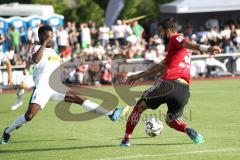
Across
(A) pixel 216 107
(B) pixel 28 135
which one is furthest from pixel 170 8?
(B) pixel 28 135

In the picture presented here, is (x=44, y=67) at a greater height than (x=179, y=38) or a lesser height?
lesser

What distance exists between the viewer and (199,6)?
33.7m

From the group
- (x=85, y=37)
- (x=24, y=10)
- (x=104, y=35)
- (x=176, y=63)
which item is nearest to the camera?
(x=176, y=63)

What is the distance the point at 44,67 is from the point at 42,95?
1.81 ft

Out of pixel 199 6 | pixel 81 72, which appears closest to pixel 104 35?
pixel 81 72

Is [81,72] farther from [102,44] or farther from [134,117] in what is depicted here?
[134,117]

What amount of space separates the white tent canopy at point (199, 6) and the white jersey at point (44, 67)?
20.6 meters

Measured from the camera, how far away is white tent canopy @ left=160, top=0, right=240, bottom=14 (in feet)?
110

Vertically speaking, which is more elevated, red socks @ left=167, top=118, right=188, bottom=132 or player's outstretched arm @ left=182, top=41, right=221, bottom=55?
player's outstretched arm @ left=182, top=41, right=221, bottom=55

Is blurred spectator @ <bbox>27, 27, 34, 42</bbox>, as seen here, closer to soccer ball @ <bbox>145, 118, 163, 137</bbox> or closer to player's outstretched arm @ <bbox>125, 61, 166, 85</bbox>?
soccer ball @ <bbox>145, 118, 163, 137</bbox>

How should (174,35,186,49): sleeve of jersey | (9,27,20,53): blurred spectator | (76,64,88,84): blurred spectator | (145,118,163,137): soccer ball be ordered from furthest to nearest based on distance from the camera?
1. (9,27,20,53): blurred spectator
2. (76,64,88,84): blurred spectator
3. (145,118,163,137): soccer ball
4. (174,35,186,49): sleeve of jersey

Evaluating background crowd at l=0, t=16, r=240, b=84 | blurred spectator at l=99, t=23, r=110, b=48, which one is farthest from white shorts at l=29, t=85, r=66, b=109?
blurred spectator at l=99, t=23, r=110, b=48

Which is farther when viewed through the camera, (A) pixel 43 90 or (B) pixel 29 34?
(B) pixel 29 34

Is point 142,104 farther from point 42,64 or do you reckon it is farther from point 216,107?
point 216,107
